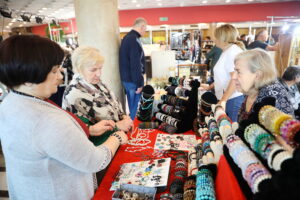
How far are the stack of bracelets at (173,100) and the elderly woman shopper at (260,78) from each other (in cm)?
57

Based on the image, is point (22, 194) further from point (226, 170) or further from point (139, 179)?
point (226, 170)

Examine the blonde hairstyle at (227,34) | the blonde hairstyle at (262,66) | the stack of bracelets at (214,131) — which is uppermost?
the blonde hairstyle at (227,34)

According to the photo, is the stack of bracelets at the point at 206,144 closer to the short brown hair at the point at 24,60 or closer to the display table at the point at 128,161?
the display table at the point at 128,161

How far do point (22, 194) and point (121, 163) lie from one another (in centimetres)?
60

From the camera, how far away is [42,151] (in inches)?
29.9

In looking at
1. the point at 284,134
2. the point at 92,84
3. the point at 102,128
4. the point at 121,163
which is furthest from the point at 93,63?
the point at 284,134

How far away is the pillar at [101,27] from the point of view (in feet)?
9.01

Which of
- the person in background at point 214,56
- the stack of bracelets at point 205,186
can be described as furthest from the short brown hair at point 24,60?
the person in background at point 214,56

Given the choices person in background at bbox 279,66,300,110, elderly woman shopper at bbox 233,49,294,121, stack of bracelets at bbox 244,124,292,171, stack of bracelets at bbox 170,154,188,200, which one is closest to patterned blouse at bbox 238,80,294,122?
elderly woman shopper at bbox 233,49,294,121

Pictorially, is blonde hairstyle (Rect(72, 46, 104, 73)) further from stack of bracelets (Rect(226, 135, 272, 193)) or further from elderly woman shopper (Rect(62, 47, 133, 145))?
stack of bracelets (Rect(226, 135, 272, 193))

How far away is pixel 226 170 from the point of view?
2.39 ft

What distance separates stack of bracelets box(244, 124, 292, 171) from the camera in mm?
513

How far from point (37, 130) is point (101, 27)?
2.38 metres

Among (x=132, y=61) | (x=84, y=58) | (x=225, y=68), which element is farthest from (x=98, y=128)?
(x=132, y=61)
